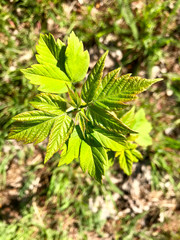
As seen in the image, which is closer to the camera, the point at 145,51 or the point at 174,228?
the point at 145,51

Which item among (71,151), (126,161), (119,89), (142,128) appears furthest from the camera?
(142,128)

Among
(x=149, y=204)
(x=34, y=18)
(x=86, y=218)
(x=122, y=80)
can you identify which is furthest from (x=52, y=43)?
(x=149, y=204)

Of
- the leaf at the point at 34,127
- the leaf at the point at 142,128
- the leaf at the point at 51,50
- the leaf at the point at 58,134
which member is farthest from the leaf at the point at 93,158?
the leaf at the point at 142,128

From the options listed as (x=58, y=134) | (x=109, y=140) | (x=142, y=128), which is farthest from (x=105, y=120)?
(x=142, y=128)

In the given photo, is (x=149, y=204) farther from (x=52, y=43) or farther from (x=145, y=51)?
(x=52, y=43)

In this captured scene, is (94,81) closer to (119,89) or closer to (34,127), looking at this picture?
(119,89)

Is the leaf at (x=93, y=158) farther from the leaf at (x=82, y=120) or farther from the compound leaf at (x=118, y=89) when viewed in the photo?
the compound leaf at (x=118, y=89)

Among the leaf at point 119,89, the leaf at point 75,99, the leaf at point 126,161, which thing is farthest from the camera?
the leaf at point 126,161
